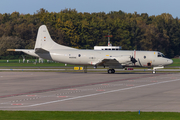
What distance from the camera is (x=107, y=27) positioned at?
127 metres

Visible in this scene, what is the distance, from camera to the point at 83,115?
563 inches

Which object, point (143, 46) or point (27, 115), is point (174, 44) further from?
point (27, 115)

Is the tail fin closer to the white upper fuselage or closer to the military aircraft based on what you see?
the military aircraft

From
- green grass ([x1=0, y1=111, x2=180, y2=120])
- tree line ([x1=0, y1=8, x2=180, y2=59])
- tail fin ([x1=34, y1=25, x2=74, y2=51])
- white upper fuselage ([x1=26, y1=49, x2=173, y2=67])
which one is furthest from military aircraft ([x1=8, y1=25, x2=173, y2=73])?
tree line ([x1=0, y1=8, x2=180, y2=59])

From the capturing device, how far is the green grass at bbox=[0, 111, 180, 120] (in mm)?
13570

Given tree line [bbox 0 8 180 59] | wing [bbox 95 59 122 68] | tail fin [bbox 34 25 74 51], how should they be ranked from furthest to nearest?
tree line [bbox 0 8 180 59], tail fin [bbox 34 25 74 51], wing [bbox 95 59 122 68]

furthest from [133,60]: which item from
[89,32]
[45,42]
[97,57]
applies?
[89,32]

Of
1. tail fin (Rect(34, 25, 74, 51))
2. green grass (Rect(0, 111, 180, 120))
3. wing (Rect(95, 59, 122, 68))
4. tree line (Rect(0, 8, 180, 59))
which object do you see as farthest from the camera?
tree line (Rect(0, 8, 180, 59))

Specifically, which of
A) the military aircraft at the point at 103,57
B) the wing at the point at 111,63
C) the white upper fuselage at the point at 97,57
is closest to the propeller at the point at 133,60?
the military aircraft at the point at 103,57

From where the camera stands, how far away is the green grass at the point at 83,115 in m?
13.6

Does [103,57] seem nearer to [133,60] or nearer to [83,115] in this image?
[133,60]

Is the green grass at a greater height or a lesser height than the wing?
lesser

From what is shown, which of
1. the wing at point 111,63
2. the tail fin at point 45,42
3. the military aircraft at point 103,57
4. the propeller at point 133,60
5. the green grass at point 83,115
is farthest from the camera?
the tail fin at point 45,42

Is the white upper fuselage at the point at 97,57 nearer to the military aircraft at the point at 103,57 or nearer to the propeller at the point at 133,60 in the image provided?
the military aircraft at the point at 103,57
